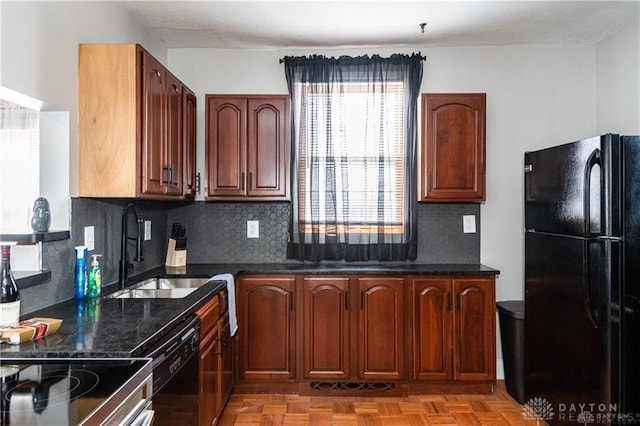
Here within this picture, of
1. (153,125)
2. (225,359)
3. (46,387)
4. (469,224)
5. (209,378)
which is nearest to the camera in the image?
(46,387)

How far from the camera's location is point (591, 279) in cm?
222

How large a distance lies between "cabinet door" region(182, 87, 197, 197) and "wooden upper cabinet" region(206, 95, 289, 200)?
4.3 inches

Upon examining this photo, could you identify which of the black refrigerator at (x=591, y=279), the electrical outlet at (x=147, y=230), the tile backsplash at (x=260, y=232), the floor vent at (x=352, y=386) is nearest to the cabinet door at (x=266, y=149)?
the tile backsplash at (x=260, y=232)

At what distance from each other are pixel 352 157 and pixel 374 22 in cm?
93

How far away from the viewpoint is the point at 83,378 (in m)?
1.24

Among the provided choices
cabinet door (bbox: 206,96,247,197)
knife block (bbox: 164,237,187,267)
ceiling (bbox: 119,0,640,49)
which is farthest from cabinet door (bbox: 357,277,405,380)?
ceiling (bbox: 119,0,640,49)

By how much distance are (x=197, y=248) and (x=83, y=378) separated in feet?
7.72

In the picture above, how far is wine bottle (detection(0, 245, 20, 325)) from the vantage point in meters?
1.65

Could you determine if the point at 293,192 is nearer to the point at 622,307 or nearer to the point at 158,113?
the point at 158,113

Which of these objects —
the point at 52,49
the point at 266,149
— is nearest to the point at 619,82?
the point at 266,149

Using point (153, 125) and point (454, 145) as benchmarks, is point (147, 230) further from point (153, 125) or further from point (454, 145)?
point (454, 145)

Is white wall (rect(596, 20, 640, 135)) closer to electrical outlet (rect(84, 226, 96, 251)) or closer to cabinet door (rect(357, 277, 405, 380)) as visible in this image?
cabinet door (rect(357, 277, 405, 380))

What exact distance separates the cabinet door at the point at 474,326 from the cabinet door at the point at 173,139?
76.8 inches

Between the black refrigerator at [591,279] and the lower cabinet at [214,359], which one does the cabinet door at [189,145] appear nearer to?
the lower cabinet at [214,359]
